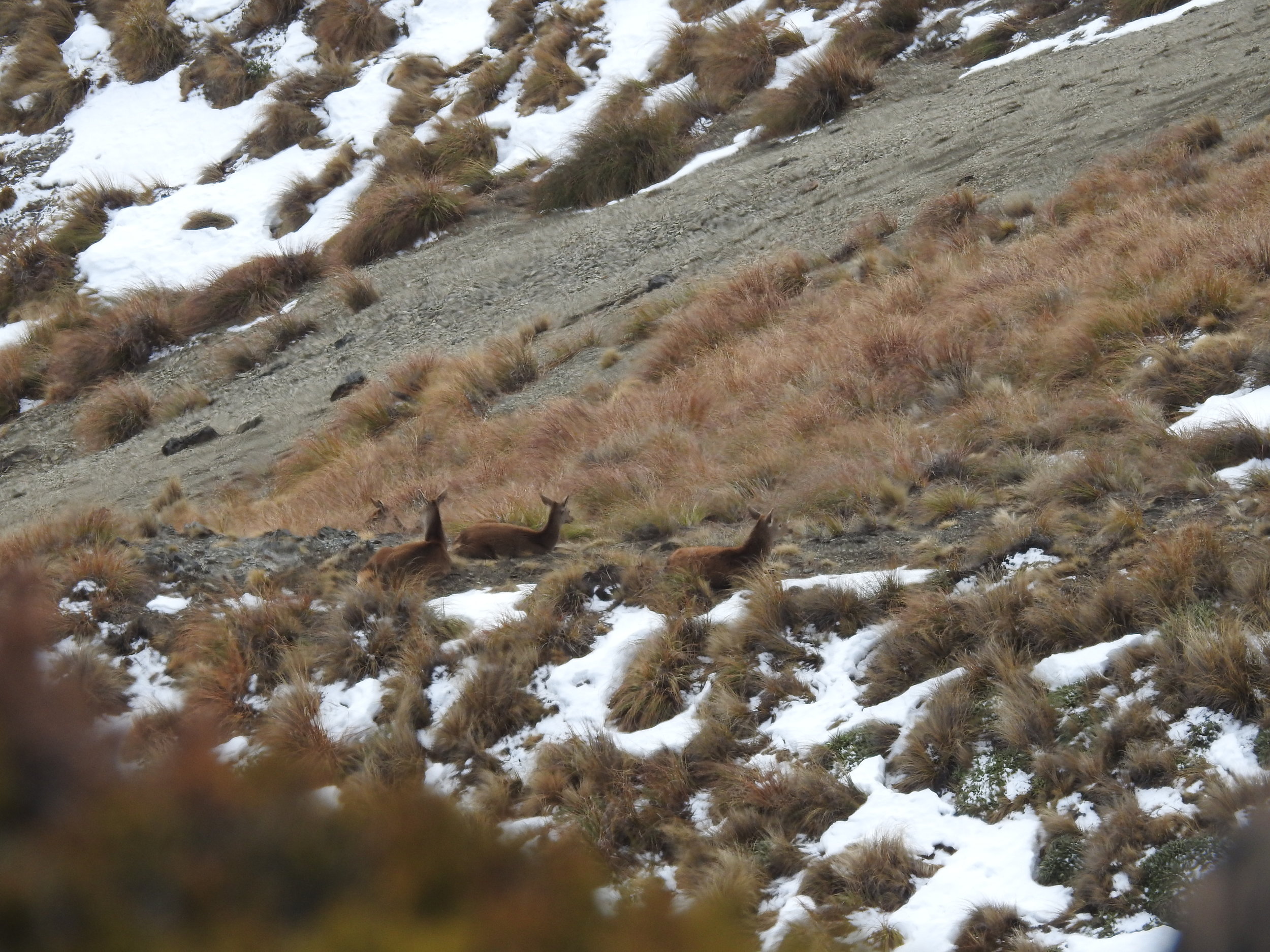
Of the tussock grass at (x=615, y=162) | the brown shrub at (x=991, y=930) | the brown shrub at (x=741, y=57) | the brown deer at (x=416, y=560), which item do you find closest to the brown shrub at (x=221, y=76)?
the tussock grass at (x=615, y=162)

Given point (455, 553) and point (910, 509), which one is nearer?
point (910, 509)

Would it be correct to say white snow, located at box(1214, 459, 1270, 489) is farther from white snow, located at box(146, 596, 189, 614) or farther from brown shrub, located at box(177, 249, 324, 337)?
brown shrub, located at box(177, 249, 324, 337)

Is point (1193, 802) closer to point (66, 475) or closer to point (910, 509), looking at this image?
point (910, 509)

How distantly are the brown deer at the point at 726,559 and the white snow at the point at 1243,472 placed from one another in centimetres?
243

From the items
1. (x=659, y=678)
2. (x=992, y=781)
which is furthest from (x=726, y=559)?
(x=992, y=781)

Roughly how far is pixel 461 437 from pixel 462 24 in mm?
14885

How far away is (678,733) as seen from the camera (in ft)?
16.4

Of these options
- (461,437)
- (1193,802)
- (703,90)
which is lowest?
(461,437)

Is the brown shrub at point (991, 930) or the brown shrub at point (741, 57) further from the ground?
the brown shrub at point (741, 57)

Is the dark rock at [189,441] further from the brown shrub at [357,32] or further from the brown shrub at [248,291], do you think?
the brown shrub at [357,32]

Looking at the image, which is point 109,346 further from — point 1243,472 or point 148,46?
point 1243,472

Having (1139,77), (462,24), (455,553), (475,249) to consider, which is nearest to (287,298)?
(475,249)

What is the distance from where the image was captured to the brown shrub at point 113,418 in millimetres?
15078

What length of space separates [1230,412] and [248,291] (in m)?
15.1
